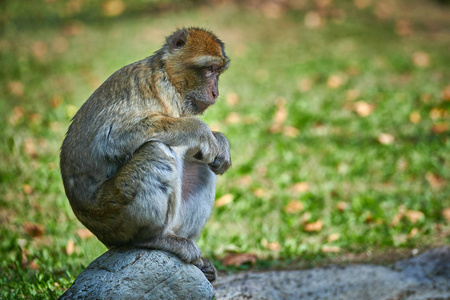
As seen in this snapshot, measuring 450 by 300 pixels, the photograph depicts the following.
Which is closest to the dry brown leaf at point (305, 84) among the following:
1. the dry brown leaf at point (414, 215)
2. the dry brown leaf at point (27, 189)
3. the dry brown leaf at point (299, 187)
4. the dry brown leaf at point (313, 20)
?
the dry brown leaf at point (299, 187)

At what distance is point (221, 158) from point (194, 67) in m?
0.73

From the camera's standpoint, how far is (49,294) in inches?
168

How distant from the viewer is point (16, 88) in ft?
32.8

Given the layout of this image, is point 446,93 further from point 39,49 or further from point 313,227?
point 39,49

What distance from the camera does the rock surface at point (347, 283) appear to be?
4.72 meters

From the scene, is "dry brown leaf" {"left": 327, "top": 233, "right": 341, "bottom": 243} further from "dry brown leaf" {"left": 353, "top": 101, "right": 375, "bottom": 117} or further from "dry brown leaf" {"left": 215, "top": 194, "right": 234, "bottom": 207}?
"dry brown leaf" {"left": 353, "top": 101, "right": 375, "bottom": 117}

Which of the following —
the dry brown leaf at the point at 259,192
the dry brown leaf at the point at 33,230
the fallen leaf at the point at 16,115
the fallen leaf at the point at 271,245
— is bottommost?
the fallen leaf at the point at 271,245

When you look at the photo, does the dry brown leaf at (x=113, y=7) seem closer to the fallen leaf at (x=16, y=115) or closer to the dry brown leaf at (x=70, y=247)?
the fallen leaf at (x=16, y=115)

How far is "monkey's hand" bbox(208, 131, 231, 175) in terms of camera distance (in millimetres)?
4141

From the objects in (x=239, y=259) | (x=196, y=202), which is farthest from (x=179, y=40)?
(x=239, y=259)

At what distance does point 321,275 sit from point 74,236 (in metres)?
2.77

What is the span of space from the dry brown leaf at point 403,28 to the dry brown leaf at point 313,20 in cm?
179

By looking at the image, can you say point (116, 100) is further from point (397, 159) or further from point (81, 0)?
point (81, 0)

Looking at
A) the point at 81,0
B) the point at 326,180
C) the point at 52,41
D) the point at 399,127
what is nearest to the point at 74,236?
the point at 326,180
